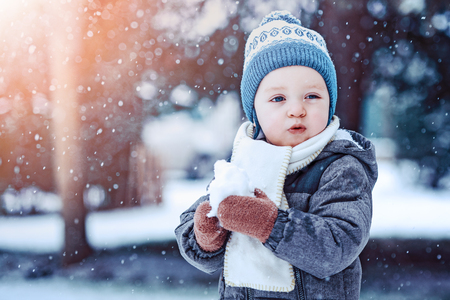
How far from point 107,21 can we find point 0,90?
1691 millimetres

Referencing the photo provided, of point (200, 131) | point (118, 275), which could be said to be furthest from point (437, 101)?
point (118, 275)

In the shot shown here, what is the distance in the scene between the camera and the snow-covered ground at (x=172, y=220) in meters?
3.29

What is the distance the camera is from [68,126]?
349 cm

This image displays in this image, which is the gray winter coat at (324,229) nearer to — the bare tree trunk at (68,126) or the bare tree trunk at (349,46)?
the bare tree trunk at (349,46)

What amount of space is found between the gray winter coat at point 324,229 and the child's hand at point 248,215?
26mm

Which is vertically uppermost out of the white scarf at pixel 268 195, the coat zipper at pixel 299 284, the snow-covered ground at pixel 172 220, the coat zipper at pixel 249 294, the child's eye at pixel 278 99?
the child's eye at pixel 278 99

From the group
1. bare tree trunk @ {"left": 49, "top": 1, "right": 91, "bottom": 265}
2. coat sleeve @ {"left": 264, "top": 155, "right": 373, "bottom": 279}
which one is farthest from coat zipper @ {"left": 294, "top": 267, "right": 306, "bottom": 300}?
bare tree trunk @ {"left": 49, "top": 1, "right": 91, "bottom": 265}

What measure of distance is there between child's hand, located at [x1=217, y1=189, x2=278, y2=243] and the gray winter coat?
0.09 feet

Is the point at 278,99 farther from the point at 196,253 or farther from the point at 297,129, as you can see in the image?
the point at 196,253

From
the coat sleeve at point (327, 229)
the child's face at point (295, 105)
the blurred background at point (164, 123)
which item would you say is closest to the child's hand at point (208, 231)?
the coat sleeve at point (327, 229)

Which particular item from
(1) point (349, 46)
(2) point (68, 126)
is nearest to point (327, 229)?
(1) point (349, 46)

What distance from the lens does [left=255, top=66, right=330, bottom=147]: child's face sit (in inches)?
41.5

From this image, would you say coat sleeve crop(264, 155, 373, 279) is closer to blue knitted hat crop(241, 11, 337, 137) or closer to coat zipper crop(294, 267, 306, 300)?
coat zipper crop(294, 267, 306, 300)

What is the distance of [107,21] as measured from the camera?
130 inches
